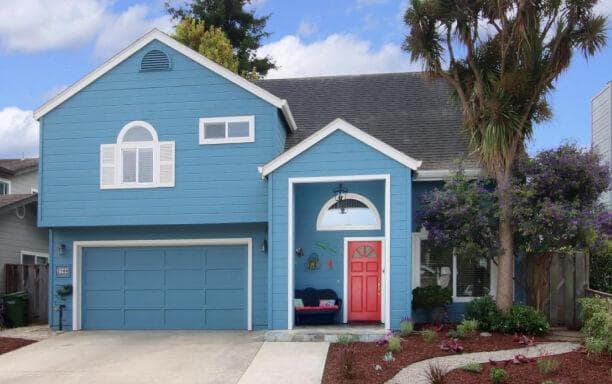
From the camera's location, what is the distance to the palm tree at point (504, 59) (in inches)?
479

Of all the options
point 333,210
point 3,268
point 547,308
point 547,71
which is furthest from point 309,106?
point 3,268

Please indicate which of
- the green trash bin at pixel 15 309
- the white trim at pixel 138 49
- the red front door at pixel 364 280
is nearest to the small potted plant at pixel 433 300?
the red front door at pixel 364 280

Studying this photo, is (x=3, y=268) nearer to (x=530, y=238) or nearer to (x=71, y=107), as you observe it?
(x=71, y=107)

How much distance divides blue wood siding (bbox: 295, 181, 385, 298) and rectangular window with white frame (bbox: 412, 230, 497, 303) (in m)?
0.98

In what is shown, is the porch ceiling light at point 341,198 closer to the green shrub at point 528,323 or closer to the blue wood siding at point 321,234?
the blue wood siding at point 321,234

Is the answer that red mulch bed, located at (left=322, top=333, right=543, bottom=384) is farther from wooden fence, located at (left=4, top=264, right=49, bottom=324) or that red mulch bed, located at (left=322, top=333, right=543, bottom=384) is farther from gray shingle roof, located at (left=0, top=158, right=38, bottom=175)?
gray shingle roof, located at (left=0, top=158, right=38, bottom=175)

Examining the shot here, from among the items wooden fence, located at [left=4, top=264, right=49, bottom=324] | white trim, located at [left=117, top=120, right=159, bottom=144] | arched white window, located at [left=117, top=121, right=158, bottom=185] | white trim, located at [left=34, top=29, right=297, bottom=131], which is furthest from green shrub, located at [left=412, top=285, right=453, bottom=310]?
wooden fence, located at [left=4, top=264, right=49, bottom=324]

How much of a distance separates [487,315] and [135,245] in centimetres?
812

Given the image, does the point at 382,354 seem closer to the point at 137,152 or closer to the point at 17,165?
the point at 137,152

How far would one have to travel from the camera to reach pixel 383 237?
14023 mm

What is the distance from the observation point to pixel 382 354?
10711mm

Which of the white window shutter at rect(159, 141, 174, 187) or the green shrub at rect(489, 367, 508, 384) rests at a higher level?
the white window shutter at rect(159, 141, 174, 187)

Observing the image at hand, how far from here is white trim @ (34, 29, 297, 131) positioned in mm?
14219

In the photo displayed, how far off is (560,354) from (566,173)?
147 inches
